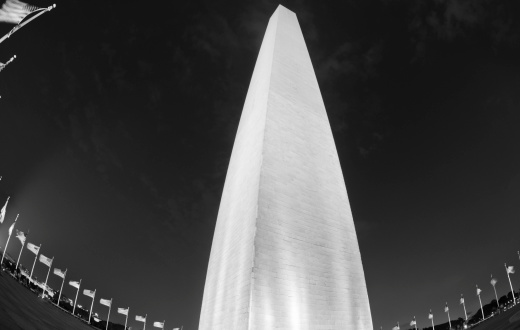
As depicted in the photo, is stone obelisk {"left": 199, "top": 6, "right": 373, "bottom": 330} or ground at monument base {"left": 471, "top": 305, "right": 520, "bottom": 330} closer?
stone obelisk {"left": 199, "top": 6, "right": 373, "bottom": 330}

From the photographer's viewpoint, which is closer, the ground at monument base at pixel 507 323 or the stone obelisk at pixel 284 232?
the stone obelisk at pixel 284 232

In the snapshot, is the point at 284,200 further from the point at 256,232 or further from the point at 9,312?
the point at 9,312

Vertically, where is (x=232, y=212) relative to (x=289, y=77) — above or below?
below

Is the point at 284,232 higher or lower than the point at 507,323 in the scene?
higher

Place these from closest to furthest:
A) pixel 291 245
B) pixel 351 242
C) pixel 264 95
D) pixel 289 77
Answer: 1. pixel 291 245
2. pixel 351 242
3. pixel 264 95
4. pixel 289 77

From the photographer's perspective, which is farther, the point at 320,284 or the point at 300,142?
the point at 300,142

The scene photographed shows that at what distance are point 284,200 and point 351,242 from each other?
2.62 metres

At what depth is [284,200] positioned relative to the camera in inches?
351

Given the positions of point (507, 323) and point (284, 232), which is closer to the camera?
point (284, 232)

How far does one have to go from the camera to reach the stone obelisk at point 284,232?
25.6 feet

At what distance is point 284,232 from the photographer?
845 cm

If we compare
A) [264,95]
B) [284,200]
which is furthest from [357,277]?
[264,95]

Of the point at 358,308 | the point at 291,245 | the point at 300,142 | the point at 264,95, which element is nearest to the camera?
the point at 291,245

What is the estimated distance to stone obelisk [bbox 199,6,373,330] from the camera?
781 centimetres
